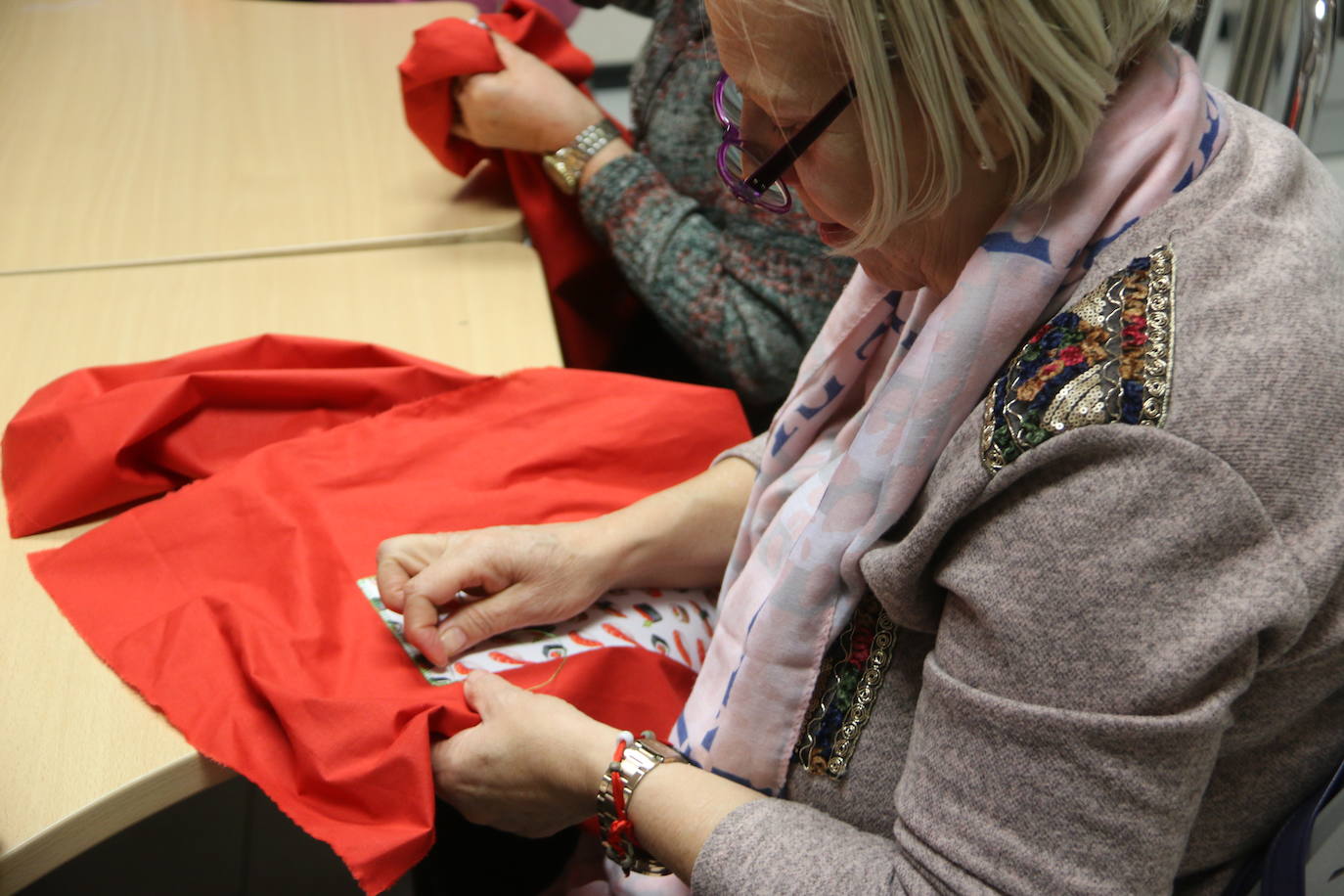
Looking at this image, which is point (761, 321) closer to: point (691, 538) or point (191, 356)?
point (691, 538)

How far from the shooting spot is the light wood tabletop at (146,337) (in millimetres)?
758

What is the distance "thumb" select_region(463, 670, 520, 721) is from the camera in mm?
828

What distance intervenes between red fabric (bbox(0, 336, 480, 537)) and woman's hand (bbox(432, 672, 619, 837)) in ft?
1.15

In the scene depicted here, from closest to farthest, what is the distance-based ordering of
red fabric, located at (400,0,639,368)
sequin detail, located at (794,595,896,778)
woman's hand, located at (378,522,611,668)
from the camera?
sequin detail, located at (794,595,896,778)
woman's hand, located at (378,522,611,668)
red fabric, located at (400,0,639,368)

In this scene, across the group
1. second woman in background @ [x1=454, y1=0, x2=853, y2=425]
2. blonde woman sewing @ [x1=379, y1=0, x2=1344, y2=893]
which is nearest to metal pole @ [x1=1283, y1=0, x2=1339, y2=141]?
blonde woman sewing @ [x1=379, y1=0, x2=1344, y2=893]

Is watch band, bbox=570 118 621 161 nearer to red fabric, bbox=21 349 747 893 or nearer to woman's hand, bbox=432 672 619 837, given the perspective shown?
red fabric, bbox=21 349 747 893

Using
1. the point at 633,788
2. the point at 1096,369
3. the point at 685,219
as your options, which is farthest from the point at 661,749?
the point at 685,219

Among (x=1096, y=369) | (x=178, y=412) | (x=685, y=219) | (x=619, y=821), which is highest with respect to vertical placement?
(x=1096, y=369)

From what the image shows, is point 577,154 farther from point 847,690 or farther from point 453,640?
point 847,690

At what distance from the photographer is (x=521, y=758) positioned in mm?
804

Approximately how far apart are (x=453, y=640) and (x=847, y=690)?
1.01 ft

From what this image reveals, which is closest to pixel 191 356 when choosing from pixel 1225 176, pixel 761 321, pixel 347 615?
pixel 347 615

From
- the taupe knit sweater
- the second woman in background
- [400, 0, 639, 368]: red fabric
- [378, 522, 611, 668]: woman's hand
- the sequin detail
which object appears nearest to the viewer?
the taupe knit sweater

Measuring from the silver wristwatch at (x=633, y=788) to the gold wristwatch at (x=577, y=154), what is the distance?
2.59 feet
